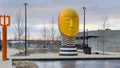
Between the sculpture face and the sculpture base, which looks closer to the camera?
the sculpture face

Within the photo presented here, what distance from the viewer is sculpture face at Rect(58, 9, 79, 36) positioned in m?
38.3

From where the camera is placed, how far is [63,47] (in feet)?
127

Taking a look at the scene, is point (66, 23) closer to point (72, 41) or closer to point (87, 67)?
point (72, 41)

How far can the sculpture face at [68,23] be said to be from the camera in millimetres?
38344

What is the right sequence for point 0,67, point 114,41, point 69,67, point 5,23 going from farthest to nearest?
point 114,41
point 5,23
point 69,67
point 0,67

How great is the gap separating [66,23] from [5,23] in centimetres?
1074

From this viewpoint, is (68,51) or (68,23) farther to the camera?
(68,51)

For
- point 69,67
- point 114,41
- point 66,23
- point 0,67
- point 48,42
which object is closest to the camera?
point 0,67

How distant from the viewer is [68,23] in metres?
38.4

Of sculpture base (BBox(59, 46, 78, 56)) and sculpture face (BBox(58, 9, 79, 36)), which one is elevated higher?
sculpture face (BBox(58, 9, 79, 36))

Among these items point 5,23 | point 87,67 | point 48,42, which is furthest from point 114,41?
point 87,67

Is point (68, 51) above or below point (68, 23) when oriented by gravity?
below

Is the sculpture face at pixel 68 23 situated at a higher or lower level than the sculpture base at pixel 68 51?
higher

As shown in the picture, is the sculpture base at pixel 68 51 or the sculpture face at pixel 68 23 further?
the sculpture base at pixel 68 51
